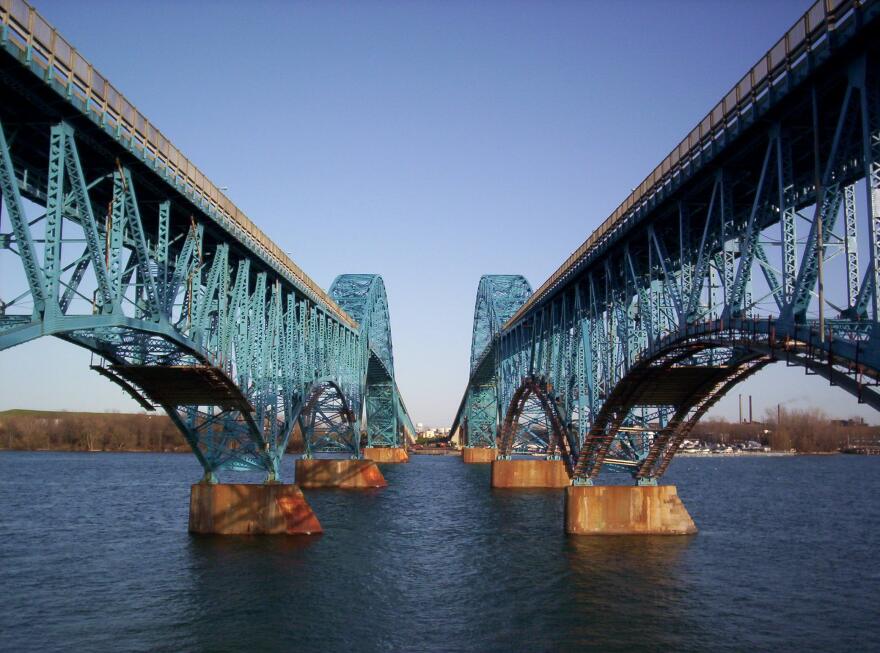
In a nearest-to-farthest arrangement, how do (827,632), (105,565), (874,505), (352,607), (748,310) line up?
(748,310) < (827,632) < (352,607) < (105,565) < (874,505)

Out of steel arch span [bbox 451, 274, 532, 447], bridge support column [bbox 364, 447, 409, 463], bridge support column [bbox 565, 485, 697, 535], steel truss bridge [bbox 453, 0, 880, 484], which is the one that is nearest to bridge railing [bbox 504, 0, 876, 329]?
→ steel truss bridge [bbox 453, 0, 880, 484]

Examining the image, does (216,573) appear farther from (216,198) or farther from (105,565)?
(216,198)

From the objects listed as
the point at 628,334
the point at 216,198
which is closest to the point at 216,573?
the point at 216,198

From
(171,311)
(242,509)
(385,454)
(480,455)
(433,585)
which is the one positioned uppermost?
(171,311)

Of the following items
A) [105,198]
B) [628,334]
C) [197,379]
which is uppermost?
[105,198]

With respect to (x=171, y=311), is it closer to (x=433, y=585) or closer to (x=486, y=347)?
(x=433, y=585)

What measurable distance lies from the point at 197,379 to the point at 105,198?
11248mm

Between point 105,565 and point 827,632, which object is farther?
point 105,565

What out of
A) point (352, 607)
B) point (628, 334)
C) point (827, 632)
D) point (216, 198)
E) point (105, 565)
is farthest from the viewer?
point (628, 334)

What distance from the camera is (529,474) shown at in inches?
3563

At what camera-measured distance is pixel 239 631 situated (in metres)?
29.2

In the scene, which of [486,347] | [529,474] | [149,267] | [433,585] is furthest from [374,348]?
[149,267]

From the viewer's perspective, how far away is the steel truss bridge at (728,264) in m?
20.4

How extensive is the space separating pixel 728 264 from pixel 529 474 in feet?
207
